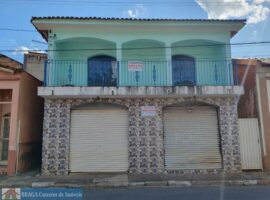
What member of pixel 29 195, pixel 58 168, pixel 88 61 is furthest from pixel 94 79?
pixel 29 195

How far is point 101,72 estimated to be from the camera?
45.3 feet

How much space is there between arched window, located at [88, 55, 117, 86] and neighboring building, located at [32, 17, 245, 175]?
0.16 ft

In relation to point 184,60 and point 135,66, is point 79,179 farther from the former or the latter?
point 184,60

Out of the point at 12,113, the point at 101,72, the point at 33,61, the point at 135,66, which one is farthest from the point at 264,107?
the point at 33,61

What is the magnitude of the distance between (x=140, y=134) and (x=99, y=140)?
185 cm

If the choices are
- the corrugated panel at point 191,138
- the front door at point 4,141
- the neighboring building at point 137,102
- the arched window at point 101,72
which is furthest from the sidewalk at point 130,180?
the arched window at point 101,72

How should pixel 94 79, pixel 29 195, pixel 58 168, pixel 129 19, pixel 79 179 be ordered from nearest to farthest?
pixel 29 195
pixel 79 179
pixel 58 168
pixel 129 19
pixel 94 79

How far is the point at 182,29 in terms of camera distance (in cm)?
1338

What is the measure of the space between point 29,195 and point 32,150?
35.3ft

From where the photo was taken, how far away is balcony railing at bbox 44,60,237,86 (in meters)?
13.5

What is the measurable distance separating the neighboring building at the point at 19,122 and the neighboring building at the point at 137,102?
1240 mm

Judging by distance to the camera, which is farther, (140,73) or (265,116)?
(140,73)

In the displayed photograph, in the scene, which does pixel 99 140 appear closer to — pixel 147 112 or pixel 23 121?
pixel 147 112

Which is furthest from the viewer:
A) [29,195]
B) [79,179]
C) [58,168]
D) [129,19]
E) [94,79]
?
[94,79]
